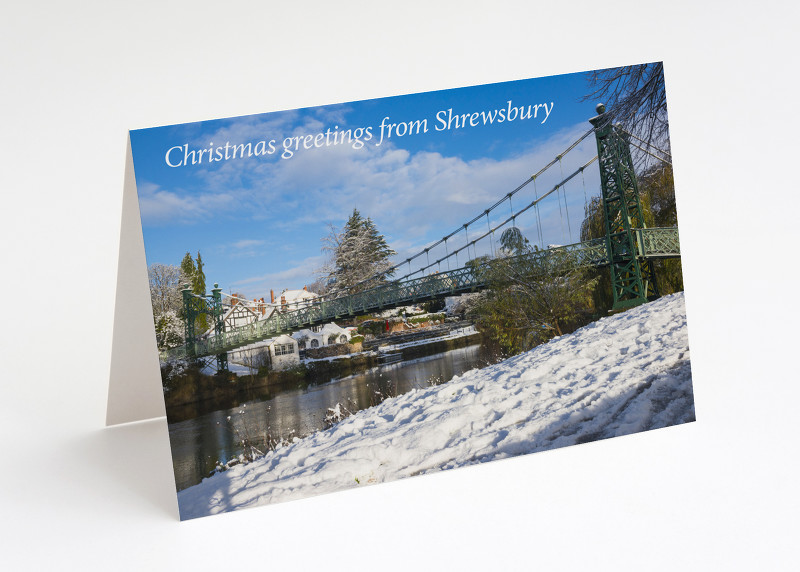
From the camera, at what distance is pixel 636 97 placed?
225 inches

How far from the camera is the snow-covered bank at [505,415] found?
493 centimetres

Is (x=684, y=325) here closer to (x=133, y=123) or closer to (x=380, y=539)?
(x=380, y=539)

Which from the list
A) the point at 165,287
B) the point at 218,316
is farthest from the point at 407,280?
the point at 165,287

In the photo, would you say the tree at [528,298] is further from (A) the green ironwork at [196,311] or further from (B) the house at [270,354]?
(A) the green ironwork at [196,311]

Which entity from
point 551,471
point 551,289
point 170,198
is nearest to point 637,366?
point 551,289

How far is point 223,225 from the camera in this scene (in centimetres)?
511

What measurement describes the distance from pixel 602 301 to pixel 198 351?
10.4ft

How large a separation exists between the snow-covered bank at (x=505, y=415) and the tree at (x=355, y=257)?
3.09 feet

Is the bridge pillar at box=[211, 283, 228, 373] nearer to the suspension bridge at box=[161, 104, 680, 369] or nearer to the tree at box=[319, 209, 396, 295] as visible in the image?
the suspension bridge at box=[161, 104, 680, 369]

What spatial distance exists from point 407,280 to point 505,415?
125cm

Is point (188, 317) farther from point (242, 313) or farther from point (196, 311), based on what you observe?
point (242, 313)

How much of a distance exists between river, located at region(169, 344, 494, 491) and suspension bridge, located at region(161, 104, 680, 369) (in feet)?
1.45

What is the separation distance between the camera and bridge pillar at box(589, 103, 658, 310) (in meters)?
5.76

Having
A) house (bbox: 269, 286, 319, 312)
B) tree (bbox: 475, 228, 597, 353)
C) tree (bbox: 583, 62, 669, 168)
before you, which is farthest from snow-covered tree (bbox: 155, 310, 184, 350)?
tree (bbox: 583, 62, 669, 168)
